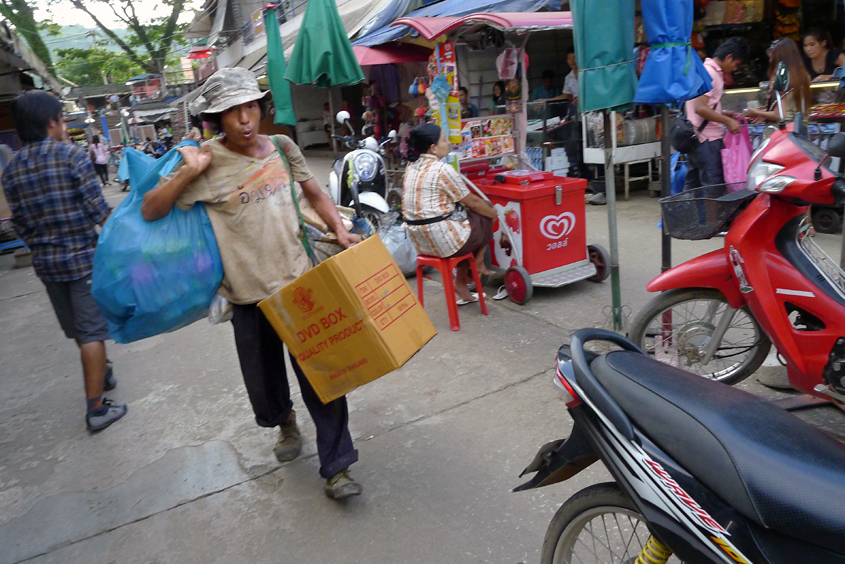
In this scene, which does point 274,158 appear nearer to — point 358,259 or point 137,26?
point 358,259

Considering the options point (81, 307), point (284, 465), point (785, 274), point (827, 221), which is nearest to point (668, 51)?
point (785, 274)

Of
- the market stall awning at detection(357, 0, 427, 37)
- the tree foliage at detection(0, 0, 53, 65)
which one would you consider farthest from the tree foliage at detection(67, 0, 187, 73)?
the market stall awning at detection(357, 0, 427, 37)

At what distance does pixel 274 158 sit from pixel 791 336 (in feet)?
7.79

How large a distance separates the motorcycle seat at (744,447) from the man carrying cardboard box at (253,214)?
1499 mm

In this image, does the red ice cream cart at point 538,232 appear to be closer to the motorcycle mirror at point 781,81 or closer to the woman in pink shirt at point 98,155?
the motorcycle mirror at point 781,81

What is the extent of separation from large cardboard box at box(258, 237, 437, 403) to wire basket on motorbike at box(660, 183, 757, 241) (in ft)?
4.68

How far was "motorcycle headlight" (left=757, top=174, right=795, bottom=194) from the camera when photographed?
102 inches

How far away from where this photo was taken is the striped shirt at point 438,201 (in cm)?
445

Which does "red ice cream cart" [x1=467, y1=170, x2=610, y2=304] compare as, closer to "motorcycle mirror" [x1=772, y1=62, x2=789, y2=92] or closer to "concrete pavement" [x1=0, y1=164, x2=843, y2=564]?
"concrete pavement" [x1=0, y1=164, x2=843, y2=564]

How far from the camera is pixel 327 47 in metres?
6.95

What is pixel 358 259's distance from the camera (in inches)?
91.3

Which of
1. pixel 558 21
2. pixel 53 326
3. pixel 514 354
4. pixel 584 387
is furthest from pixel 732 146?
pixel 53 326

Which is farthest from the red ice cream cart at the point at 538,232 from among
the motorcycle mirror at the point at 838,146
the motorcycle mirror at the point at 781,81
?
the motorcycle mirror at the point at 838,146

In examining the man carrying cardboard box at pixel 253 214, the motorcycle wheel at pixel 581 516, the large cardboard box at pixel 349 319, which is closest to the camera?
the motorcycle wheel at pixel 581 516
